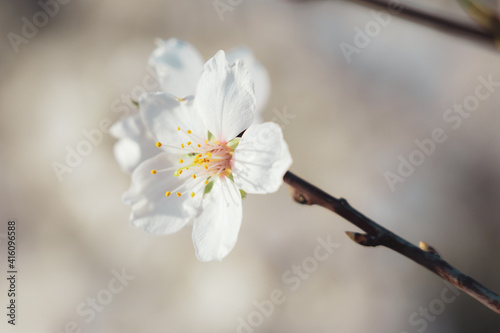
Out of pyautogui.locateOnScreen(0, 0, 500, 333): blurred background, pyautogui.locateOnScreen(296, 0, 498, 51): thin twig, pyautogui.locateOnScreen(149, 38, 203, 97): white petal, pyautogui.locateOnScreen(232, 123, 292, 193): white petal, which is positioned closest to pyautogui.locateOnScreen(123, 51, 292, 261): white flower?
pyautogui.locateOnScreen(232, 123, 292, 193): white petal

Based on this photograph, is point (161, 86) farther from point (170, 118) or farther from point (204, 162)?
point (204, 162)

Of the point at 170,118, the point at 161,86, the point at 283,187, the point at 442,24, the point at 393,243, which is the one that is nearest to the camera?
the point at 393,243

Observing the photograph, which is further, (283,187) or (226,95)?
(283,187)

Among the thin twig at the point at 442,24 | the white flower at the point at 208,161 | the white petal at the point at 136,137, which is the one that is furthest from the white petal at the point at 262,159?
the thin twig at the point at 442,24

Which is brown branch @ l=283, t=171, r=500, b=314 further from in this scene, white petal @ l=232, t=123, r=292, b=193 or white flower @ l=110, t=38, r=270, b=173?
white flower @ l=110, t=38, r=270, b=173

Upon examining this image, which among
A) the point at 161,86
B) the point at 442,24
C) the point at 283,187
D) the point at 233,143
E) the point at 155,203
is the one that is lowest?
the point at 283,187

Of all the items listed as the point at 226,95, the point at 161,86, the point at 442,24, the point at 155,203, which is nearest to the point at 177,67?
the point at 161,86

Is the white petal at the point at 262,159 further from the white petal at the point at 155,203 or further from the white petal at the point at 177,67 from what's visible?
the white petal at the point at 177,67
